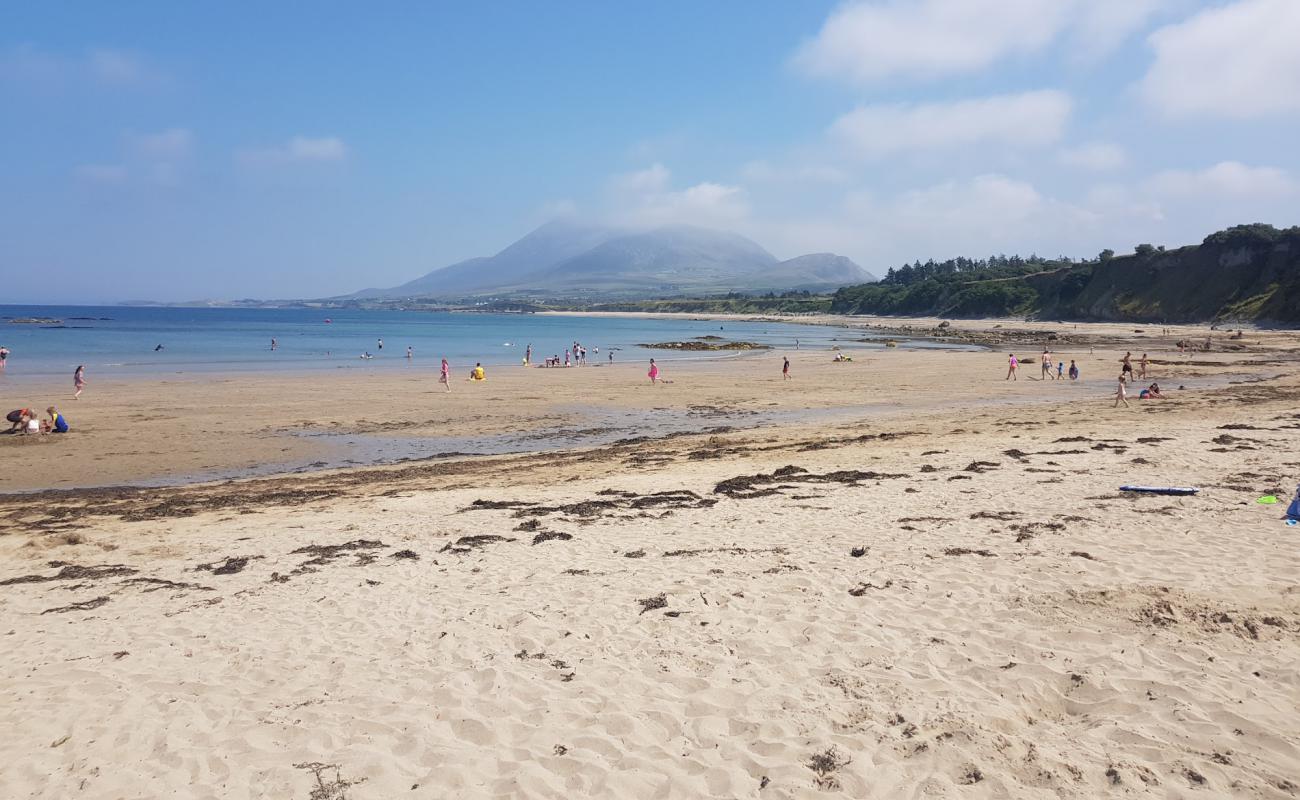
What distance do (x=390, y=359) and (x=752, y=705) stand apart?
1970 inches

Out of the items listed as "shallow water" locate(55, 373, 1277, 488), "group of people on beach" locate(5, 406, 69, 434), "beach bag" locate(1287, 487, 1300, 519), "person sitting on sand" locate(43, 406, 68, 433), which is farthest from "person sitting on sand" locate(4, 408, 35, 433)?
"beach bag" locate(1287, 487, 1300, 519)

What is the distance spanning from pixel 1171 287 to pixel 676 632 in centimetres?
9564

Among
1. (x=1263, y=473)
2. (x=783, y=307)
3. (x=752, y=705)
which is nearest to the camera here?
(x=752, y=705)

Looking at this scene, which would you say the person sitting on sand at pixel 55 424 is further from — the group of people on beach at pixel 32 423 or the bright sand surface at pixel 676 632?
the bright sand surface at pixel 676 632

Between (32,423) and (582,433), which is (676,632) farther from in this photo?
(32,423)

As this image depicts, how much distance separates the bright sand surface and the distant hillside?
74518 millimetres

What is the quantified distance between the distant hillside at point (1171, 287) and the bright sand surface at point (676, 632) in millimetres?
74518

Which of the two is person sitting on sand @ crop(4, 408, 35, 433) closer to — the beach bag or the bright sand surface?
the bright sand surface

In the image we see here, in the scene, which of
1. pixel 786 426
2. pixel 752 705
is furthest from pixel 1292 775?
pixel 786 426

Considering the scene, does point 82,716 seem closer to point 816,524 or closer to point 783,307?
point 816,524

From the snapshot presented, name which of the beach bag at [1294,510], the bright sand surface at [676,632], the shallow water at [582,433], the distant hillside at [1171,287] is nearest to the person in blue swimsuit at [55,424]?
the shallow water at [582,433]

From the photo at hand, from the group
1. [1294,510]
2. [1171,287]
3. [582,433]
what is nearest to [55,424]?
[582,433]

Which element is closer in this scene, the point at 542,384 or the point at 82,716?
the point at 82,716

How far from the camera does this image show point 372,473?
15.6 m
